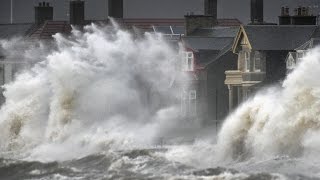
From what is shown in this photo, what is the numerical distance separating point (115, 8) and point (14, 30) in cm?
837

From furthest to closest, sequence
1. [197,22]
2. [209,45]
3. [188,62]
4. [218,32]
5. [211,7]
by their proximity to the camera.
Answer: [211,7] → [197,22] → [218,32] → [209,45] → [188,62]

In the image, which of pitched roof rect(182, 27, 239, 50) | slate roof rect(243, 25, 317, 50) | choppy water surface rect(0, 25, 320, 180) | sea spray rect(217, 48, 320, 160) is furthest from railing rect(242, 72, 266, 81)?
sea spray rect(217, 48, 320, 160)

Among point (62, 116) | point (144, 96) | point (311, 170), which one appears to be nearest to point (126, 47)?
point (144, 96)

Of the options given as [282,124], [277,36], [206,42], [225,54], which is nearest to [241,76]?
[277,36]

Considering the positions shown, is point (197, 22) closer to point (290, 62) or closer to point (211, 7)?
point (211, 7)

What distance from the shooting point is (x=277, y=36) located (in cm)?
6544

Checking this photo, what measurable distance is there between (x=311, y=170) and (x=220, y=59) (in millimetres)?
32074

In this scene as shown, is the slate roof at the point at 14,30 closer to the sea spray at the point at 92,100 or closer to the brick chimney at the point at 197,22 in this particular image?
the brick chimney at the point at 197,22

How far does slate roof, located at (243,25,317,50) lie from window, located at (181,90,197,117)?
8.67 metres

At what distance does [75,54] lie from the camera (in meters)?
66.2

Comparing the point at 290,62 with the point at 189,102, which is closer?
the point at 290,62

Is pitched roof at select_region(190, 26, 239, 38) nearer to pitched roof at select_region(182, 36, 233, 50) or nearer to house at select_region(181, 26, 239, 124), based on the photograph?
pitched roof at select_region(182, 36, 233, 50)

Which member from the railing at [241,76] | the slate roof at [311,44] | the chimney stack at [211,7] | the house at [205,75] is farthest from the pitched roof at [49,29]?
the slate roof at [311,44]

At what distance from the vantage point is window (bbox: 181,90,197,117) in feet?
241
